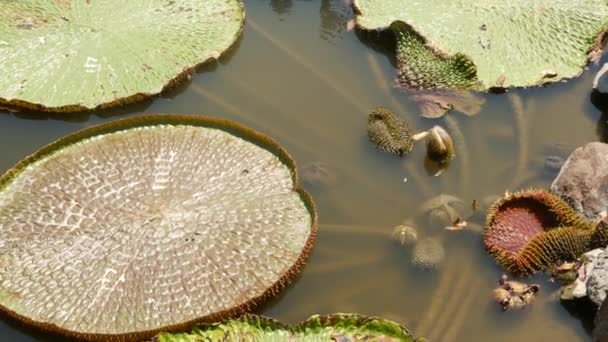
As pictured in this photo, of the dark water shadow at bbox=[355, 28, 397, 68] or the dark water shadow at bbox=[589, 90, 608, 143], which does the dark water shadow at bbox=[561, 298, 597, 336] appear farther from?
the dark water shadow at bbox=[355, 28, 397, 68]

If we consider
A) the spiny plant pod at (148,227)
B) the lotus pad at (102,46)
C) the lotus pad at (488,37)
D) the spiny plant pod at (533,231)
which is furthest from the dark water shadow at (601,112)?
the lotus pad at (102,46)

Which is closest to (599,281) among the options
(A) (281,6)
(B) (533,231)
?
(B) (533,231)

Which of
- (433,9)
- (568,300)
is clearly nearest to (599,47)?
(433,9)

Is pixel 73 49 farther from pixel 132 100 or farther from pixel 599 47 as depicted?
pixel 599 47

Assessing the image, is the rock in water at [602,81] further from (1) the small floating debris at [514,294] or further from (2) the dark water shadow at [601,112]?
(1) the small floating debris at [514,294]

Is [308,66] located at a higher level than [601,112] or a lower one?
lower

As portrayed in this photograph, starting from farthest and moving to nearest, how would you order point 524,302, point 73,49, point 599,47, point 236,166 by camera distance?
point 599,47 → point 73,49 → point 236,166 → point 524,302

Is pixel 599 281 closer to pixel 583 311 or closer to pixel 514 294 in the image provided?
pixel 583 311
